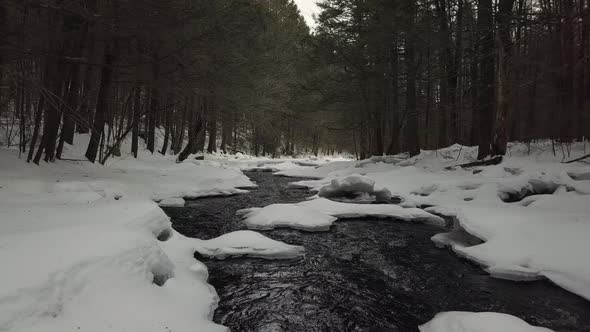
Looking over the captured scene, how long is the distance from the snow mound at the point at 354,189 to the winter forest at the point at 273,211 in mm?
74

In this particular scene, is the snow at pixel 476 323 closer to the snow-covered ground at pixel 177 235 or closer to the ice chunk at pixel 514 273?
the snow-covered ground at pixel 177 235

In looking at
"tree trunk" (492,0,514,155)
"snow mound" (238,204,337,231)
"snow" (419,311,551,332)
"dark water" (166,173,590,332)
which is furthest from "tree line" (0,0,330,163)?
"tree trunk" (492,0,514,155)

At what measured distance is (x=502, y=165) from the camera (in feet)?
35.5

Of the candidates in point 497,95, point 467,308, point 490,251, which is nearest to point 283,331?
point 467,308

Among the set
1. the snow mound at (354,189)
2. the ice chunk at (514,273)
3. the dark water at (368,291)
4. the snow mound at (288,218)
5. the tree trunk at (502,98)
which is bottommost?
the dark water at (368,291)

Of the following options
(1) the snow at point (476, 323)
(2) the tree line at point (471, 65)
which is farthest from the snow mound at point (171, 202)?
(1) the snow at point (476, 323)

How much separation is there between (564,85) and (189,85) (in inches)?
545

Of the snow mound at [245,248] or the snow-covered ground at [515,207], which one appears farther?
the snow mound at [245,248]

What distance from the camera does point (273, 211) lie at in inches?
336

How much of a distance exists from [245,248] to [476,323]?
3.64m

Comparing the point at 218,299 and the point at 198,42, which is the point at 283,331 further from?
the point at 198,42

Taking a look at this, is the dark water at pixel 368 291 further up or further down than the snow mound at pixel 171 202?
further down

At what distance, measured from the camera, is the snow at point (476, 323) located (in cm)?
349

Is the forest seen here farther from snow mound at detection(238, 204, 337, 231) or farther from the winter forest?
snow mound at detection(238, 204, 337, 231)
